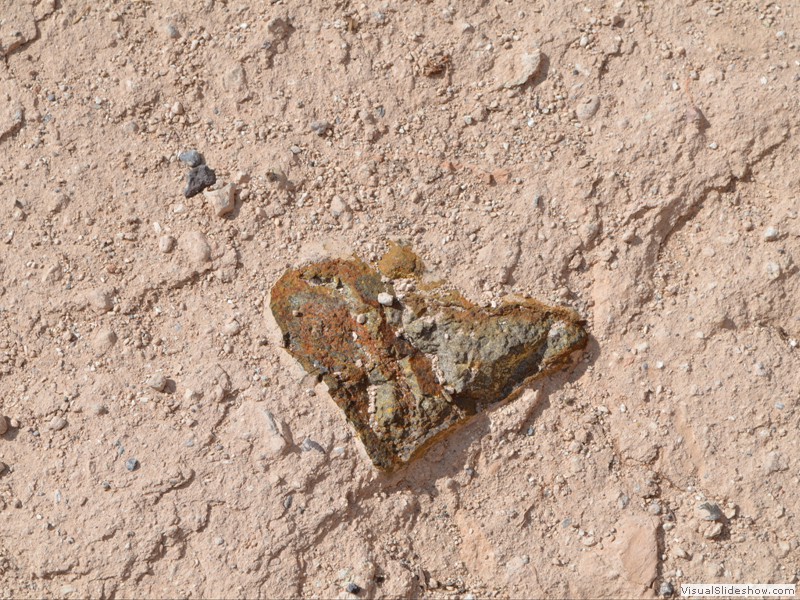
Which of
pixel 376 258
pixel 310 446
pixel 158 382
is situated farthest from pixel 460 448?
pixel 158 382

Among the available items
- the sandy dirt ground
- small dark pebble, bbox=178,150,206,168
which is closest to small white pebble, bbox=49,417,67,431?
the sandy dirt ground

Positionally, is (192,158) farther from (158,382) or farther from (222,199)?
(158,382)

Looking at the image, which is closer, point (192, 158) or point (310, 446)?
point (310, 446)

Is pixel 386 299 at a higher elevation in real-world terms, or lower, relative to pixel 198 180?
lower

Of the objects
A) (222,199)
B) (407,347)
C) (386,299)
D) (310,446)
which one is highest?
(222,199)

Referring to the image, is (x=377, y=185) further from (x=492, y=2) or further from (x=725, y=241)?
(x=725, y=241)

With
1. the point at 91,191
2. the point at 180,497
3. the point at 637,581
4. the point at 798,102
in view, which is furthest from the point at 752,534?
the point at 91,191

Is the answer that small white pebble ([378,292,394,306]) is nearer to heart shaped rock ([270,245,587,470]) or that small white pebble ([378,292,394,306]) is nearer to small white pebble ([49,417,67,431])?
heart shaped rock ([270,245,587,470])
